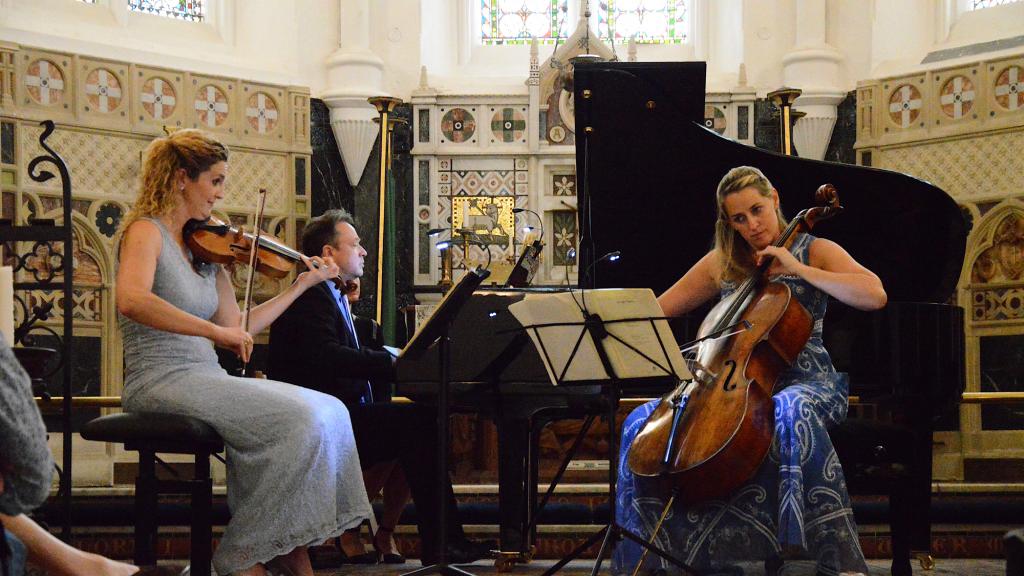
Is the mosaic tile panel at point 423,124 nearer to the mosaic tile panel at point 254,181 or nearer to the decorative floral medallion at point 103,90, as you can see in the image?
the mosaic tile panel at point 254,181

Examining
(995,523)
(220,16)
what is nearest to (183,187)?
(995,523)

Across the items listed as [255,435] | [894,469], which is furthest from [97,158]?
[894,469]

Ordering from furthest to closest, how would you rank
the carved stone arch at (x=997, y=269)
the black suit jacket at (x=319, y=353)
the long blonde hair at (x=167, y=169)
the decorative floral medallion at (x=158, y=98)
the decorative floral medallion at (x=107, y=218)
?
the decorative floral medallion at (x=158, y=98) → the decorative floral medallion at (x=107, y=218) → the carved stone arch at (x=997, y=269) → the black suit jacket at (x=319, y=353) → the long blonde hair at (x=167, y=169)

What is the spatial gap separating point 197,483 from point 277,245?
80 centimetres

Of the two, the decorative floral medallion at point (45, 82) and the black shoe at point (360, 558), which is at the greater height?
the decorative floral medallion at point (45, 82)

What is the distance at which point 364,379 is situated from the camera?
13.6 feet

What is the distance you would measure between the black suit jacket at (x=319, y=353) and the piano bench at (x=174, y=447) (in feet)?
2.24

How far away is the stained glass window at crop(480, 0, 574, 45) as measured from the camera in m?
9.70

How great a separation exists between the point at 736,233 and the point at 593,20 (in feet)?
19.7

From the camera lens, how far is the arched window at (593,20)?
31.5ft

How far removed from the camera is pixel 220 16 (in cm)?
912

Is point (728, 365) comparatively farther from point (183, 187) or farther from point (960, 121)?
point (960, 121)

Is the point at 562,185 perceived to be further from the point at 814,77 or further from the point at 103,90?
the point at 103,90

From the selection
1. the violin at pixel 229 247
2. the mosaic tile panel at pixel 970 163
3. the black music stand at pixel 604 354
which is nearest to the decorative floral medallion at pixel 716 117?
the mosaic tile panel at pixel 970 163
